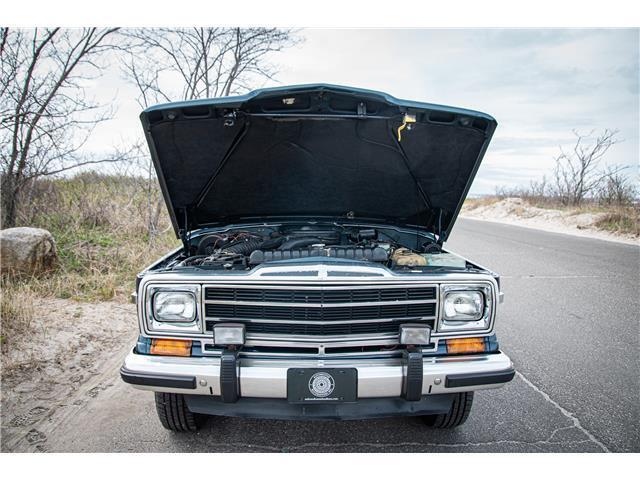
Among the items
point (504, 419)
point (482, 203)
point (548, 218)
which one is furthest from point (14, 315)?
point (482, 203)

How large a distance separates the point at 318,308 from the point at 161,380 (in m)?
0.90

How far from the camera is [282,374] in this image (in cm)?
204

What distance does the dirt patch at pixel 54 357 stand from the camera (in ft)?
9.04

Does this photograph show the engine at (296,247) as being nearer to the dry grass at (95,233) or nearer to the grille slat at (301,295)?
the grille slat at (301,295)

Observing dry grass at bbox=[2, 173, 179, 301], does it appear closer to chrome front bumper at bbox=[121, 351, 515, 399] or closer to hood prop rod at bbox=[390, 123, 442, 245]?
chrome front bumper at bbox=[121, 351, 515, 399]

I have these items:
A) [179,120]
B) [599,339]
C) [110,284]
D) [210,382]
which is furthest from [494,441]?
[110,284]

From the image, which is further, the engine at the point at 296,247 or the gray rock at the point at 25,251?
the gray rock at the point at 25,251

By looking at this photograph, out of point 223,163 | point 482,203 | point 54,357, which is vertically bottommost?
point 54,357

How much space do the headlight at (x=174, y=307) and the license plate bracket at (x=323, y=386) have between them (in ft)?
2.16

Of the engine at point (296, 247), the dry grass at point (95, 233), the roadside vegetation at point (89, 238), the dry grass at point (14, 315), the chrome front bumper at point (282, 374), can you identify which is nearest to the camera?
the chrome front bumper at point (282, 374)

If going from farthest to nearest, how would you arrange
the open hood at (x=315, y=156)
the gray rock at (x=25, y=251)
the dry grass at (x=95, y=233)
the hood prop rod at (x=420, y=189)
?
1. the dry grass at (x=95, y=233)
2. the gray rock at (x=25, y=251)
3. the hood prop rod at (x=420, y=189)
4. the open hood at (x=315, y=156)

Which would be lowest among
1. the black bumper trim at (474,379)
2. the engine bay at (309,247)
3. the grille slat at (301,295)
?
the black bumper trim at (474,379)

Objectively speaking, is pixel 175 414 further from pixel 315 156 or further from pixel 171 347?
pixel 315 156

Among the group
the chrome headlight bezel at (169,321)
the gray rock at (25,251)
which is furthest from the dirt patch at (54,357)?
the chrome headlight bezel at (169,321)
